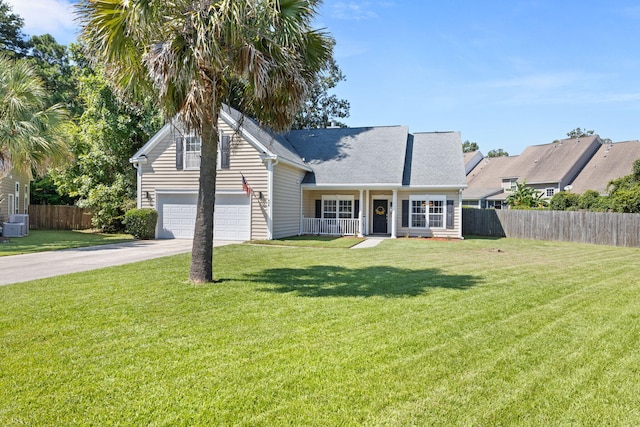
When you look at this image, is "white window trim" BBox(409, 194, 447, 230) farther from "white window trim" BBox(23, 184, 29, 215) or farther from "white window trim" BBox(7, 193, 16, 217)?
"white window trim" BBox(23, 184, 29, 215)

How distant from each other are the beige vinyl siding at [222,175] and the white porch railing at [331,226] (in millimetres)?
3973

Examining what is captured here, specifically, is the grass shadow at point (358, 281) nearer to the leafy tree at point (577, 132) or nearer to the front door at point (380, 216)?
the front door at point (380, 216)

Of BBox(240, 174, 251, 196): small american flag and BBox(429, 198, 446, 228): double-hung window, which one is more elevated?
BBox(240, 174, 251, 196): small american flag

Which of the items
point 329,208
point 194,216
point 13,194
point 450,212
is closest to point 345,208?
point 329,208

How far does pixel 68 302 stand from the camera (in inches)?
241

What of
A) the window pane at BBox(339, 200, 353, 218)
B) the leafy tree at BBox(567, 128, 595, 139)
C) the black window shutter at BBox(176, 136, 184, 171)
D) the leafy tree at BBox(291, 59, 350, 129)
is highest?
the leafy tree at BBox(567, 128, 595, 139)

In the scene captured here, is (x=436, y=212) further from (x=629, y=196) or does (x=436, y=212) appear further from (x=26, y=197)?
(x=26, y=197)

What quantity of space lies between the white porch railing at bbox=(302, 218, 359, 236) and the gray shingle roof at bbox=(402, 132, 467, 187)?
128 inches

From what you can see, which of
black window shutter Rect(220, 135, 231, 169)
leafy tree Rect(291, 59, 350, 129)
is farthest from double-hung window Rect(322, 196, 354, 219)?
leafy tree Rect(291, 59, 350, 129)

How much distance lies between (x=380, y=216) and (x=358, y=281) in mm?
13833

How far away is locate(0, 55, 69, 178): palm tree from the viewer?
13.9m

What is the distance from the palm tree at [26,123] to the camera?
13922 mm

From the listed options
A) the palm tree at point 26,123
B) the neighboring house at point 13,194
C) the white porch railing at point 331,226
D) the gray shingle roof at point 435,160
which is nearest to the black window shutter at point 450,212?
the gray shingle roof at point 435,160

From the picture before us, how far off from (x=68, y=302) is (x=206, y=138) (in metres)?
3.58
